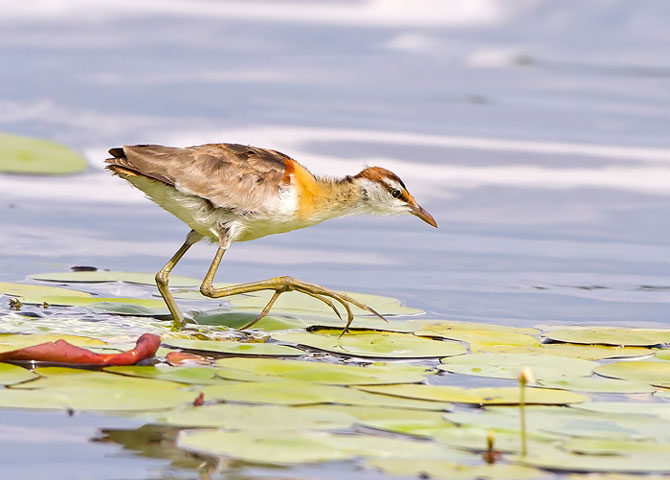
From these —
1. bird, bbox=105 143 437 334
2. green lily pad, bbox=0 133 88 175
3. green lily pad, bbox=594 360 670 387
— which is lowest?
green lily pad, bbox=594 360 670 387

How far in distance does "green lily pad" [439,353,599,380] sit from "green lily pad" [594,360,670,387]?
0.09m

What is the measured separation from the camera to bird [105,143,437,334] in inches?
347

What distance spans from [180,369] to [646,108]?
13088 millimetres

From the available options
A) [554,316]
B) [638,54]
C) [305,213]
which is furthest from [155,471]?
[638,54]

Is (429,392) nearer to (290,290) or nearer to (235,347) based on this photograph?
(235,347)

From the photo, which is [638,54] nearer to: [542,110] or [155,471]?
[542,110]

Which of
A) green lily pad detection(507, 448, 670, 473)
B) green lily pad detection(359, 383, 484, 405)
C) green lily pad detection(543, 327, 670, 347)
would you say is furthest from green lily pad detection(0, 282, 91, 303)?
green lily pad detection(507, 448, 670, 473)

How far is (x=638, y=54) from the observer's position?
21.7 m

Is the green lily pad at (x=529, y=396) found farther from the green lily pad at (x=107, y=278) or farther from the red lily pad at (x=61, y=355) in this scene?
the green lily pad at (x=107, y=278)

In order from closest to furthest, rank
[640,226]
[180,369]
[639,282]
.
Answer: [180,369], [639,282], [640,226]

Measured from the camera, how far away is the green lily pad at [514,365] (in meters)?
7.27

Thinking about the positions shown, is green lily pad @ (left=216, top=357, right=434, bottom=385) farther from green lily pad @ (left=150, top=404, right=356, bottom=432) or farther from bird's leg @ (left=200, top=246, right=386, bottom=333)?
bird's leg @ (left=200, top=246, right=386, bottom=333)

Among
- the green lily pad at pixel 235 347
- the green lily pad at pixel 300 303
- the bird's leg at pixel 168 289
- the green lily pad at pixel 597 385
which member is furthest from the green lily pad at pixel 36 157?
the green lily pad at pixel 597 385

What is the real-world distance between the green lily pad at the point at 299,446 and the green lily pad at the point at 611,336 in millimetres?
2899
